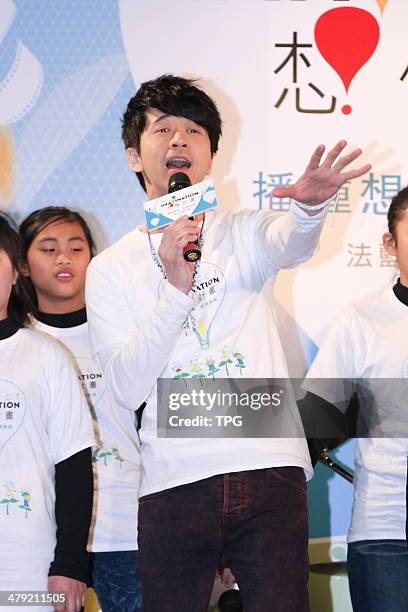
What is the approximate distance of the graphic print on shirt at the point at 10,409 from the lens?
1.86 metres

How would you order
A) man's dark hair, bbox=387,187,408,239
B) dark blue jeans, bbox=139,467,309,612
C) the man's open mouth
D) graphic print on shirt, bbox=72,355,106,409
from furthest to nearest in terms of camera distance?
man's dark hair, bbox=387,187,408,239, graphic print on shirt, bbox=72,355,106,409, the man's open mouth, dark blue jeans, bbox=139,467,309,612

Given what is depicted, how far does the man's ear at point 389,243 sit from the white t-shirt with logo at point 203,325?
613 millimetres

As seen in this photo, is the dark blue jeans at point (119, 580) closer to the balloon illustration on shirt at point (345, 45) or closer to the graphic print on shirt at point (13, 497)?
the graphic print on shirt at point (13, 497)

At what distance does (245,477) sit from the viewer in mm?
1658

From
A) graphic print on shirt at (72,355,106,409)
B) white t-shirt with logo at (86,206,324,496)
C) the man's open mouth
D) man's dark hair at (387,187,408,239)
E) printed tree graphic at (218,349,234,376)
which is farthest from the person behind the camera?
man's dark hair at (387,187,408,239)

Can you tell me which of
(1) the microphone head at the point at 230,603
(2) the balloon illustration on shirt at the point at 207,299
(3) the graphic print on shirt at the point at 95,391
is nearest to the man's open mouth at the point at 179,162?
(2) the balloon illustration on shirt at the point at 207,299

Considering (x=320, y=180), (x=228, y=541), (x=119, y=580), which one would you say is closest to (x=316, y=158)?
(x=320, y=180)

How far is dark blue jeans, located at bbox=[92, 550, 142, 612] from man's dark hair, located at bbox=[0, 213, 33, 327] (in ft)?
2.13

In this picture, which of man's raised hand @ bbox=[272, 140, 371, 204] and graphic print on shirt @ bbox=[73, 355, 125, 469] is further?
graphic print on shirt @ bbox=[73, 355, 125, 469]

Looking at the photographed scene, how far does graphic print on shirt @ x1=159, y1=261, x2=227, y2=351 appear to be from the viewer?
183 centimetres

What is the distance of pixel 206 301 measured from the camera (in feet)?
6.06

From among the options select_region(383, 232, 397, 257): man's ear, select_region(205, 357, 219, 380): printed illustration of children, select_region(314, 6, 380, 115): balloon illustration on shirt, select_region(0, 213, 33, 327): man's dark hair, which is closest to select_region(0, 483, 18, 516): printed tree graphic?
select_region(0, 213, 33, 327): man's dark hair

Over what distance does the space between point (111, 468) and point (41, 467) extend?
367 millimetres

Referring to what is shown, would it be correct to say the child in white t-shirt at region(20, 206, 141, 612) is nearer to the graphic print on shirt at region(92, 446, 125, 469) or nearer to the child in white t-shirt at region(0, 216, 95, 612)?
the graphic print on shirt at region(92, 446, 125, 469)
